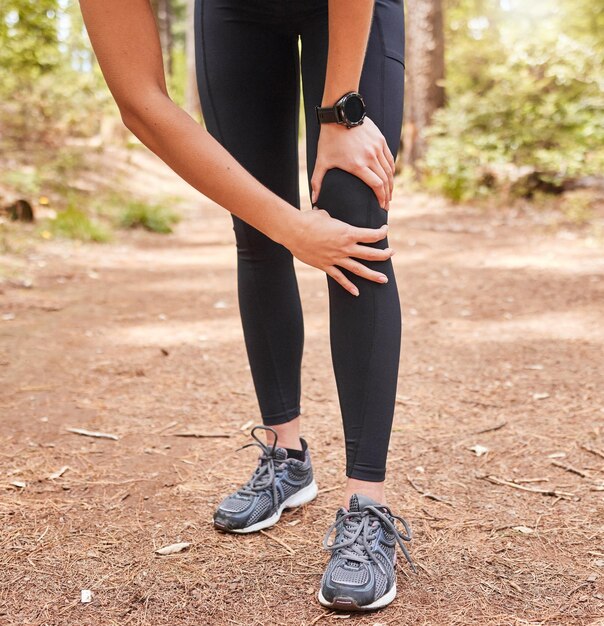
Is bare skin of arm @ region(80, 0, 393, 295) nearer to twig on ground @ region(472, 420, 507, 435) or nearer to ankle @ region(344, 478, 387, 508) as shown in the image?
ankle @ region(344, 478, 387, 508)

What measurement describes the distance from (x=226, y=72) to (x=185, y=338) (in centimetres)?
215

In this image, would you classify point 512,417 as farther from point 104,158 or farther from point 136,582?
point 104,158

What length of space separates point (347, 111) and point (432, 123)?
8649mm

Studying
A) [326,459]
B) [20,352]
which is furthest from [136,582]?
[20,352]

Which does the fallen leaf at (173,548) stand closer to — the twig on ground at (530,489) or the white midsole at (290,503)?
the white midsole at (290,503)

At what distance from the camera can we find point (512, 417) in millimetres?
2523

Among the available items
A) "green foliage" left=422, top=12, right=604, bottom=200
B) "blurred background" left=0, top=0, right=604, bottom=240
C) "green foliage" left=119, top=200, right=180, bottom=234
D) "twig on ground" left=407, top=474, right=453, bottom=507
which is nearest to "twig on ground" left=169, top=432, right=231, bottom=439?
"twig on ground" left=407, top=474, right=453, bottom=507

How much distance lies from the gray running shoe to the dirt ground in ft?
0.12

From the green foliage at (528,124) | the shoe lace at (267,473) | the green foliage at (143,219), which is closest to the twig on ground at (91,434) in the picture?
the shoe lace at (267,473)

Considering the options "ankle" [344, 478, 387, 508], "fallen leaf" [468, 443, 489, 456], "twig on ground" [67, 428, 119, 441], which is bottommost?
"fallen leaf" [468, 443, 489, 456]

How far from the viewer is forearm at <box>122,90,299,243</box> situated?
1.41m

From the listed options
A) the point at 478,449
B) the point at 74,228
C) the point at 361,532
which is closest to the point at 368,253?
the point at 361,532

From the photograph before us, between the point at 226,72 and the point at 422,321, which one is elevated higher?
the point at 226,72

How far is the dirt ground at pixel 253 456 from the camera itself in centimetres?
150
